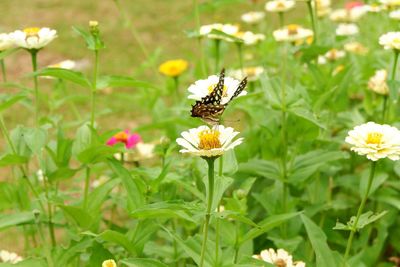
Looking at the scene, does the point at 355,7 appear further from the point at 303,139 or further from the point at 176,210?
the point at 176,210

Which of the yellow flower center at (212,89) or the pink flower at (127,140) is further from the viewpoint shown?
the pink flower at (127,140)

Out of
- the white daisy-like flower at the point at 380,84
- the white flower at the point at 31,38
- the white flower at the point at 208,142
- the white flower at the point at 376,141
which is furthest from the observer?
the white daisy-like flower at the point at 380,84

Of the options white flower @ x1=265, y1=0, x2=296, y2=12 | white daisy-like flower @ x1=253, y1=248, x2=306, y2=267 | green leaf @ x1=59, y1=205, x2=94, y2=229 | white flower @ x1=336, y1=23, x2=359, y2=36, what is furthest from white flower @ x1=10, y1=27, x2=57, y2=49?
white flower @ x1=336, y1=23, x2=359, y2=36

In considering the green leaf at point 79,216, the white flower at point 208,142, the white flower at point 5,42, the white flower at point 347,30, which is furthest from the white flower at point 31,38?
the white flower at point 347,30

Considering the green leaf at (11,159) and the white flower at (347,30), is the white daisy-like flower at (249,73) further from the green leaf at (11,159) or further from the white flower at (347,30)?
the green leaf at (11,159)

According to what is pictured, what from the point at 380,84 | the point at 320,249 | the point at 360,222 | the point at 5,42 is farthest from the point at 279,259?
the point at 5,42

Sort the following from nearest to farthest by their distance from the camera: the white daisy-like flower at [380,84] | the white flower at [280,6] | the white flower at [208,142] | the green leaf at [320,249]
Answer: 1. the white flower at [208,142]
2. the green leaf at [320,249]
3. the white daisy-like flower at [380,84]
4. the white flower at [280,6]

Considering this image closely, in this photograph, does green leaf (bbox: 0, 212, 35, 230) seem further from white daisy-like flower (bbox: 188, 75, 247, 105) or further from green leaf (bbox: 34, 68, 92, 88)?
white daisy-like flower (bbox: 188, 75, 247, 105)
